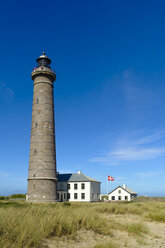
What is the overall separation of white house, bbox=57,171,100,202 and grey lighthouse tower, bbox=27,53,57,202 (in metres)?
10.7

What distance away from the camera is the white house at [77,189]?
45.8 meters

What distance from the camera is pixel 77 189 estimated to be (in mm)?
46469

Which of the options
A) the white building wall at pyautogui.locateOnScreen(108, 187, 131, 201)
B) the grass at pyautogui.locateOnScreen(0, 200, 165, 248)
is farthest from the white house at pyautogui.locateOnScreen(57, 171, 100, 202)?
the grass at pyautogui.locateOnScreen(0, 200, 165, 248)

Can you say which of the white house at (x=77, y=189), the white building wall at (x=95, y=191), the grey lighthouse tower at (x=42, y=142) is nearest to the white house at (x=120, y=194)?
the white building wall at (x=95, y=191)

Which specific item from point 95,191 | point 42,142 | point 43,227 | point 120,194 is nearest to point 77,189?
point 95,191

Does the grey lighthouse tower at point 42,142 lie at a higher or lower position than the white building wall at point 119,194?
higher

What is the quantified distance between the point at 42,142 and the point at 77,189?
16104 mm

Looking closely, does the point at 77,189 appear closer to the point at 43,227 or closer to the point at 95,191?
the point at 95,191

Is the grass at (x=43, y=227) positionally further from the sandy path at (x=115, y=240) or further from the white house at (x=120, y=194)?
the white house at (x=120, y=194)

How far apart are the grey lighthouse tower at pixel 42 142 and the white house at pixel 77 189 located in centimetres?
1067

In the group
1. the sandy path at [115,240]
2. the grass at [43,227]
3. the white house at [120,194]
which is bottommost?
the white house at [120,194]

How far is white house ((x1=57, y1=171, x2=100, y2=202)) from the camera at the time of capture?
45.8 m

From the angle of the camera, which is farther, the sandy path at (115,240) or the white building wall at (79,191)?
the white building wall at (79,191)

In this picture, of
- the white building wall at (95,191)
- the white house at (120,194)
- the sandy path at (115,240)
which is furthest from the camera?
the white house at (120,194)
